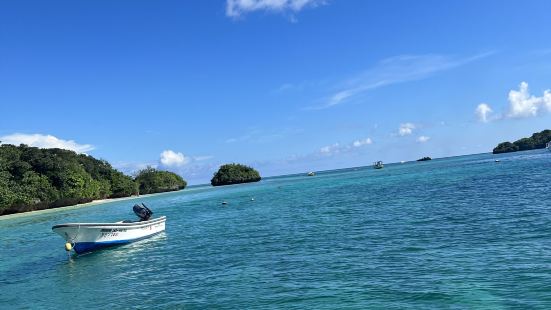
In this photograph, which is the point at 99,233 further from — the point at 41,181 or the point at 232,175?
the point at 232,175

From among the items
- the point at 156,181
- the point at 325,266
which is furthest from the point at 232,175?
the point at 325,266

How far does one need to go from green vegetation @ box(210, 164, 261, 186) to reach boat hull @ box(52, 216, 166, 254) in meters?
151

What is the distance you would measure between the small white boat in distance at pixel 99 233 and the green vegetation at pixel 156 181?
429 ft

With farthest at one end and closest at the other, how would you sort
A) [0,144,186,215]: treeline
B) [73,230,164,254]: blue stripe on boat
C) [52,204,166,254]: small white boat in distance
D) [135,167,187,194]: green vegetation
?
[135,167,187,194]: green vegetation < [0,144,186,215]: treeline < [73,230,164,254]: blue stripe on boat < [52,204,166,254]: small white boat in distance

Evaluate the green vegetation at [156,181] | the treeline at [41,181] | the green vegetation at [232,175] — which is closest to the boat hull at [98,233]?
the treeline at [41,181]

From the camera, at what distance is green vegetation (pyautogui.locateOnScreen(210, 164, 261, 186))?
184 m

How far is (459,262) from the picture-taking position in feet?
55.8

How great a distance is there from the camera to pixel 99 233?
29234 millimetres

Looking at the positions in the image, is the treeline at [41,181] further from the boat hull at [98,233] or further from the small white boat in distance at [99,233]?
the boat hull at [98,233]

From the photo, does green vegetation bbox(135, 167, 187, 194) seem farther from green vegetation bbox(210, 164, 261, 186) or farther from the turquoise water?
the turquoise water

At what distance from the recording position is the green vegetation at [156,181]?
16488 cm

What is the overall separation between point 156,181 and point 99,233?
141482 millimetres

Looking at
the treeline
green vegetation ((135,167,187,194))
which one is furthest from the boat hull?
green vegetation ((135,167,187,194))

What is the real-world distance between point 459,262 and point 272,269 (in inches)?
280
